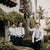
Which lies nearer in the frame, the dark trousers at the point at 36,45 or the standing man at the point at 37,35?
the standing man at the point at 37,35

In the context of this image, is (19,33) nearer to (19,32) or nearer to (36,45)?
(19,32)

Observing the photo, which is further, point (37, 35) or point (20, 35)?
point (20, 35)

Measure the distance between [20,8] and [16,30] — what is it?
27.9ft

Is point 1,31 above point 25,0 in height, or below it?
→ below

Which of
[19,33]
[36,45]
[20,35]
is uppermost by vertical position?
[19,33]

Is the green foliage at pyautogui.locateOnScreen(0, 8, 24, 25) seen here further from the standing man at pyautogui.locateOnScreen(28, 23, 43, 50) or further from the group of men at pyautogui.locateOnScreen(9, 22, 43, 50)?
the standing man at pyautogui.locateOnScreen(28, 23, 43, 50)

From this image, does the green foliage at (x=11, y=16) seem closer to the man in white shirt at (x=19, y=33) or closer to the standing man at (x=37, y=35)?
the man in white shirt at (x=19, y=33)

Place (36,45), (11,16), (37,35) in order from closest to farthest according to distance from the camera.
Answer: (37,35) → (36,45) → (11,16)

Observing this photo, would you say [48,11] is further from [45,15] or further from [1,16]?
[1,16]

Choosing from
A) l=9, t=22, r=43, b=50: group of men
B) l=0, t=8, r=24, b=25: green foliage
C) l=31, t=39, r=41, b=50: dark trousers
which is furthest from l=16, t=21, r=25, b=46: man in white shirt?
l=0, t=8, r=24, b=25: green foliage

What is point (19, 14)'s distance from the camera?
16.8m

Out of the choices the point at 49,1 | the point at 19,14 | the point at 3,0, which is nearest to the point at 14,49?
the point at 3,0

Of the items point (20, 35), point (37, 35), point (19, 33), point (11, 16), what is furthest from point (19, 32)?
point (11, 16)

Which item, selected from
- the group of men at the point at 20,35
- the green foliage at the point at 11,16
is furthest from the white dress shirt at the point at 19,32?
the green foliage at the point at 11,16
